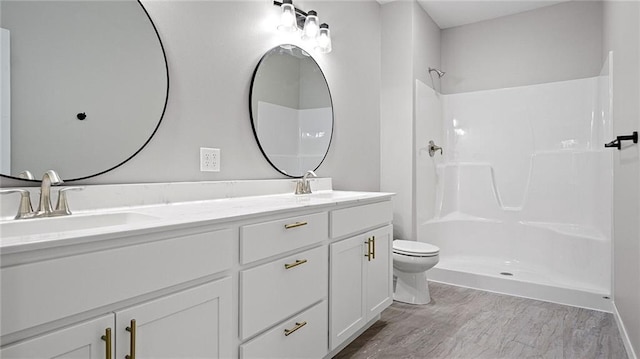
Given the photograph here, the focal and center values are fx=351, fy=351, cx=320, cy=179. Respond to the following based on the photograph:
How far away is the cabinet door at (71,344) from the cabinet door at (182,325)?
4 centimetres

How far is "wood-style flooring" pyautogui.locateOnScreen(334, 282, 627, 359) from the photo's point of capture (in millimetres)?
1910

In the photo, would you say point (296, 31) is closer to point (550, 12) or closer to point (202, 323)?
point (202, 323)

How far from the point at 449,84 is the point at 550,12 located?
3.39 ft

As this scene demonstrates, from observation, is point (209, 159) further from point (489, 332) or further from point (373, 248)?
point (489, 332)

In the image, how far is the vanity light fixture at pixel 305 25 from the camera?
200cm

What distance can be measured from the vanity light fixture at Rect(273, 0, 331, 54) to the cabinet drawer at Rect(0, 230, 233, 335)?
1.41 meters

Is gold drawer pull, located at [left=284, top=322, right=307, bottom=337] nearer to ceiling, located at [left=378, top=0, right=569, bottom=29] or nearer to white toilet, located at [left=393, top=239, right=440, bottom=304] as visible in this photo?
white toilet, located at [left=393, top=239, right=440, bottom=304]

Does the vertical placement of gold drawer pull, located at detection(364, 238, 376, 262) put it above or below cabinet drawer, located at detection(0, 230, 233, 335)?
below

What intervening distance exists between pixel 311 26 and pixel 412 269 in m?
1.80

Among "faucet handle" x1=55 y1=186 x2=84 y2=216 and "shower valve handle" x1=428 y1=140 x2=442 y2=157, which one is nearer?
"faucet handle" x1=55 y1=186 x2=84 y2=216

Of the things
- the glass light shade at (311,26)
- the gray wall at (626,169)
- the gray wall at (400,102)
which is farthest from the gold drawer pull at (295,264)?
the gray wall at (400,102)

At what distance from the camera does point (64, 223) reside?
1.08 metres

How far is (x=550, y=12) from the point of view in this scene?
3.19 metres

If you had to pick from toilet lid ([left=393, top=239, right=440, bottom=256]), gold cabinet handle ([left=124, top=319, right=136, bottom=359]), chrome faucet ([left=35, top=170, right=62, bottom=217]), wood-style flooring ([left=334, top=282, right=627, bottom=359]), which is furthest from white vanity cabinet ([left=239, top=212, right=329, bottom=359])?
toilet lid ([left=393, top=239, right=440, bottom=256])
